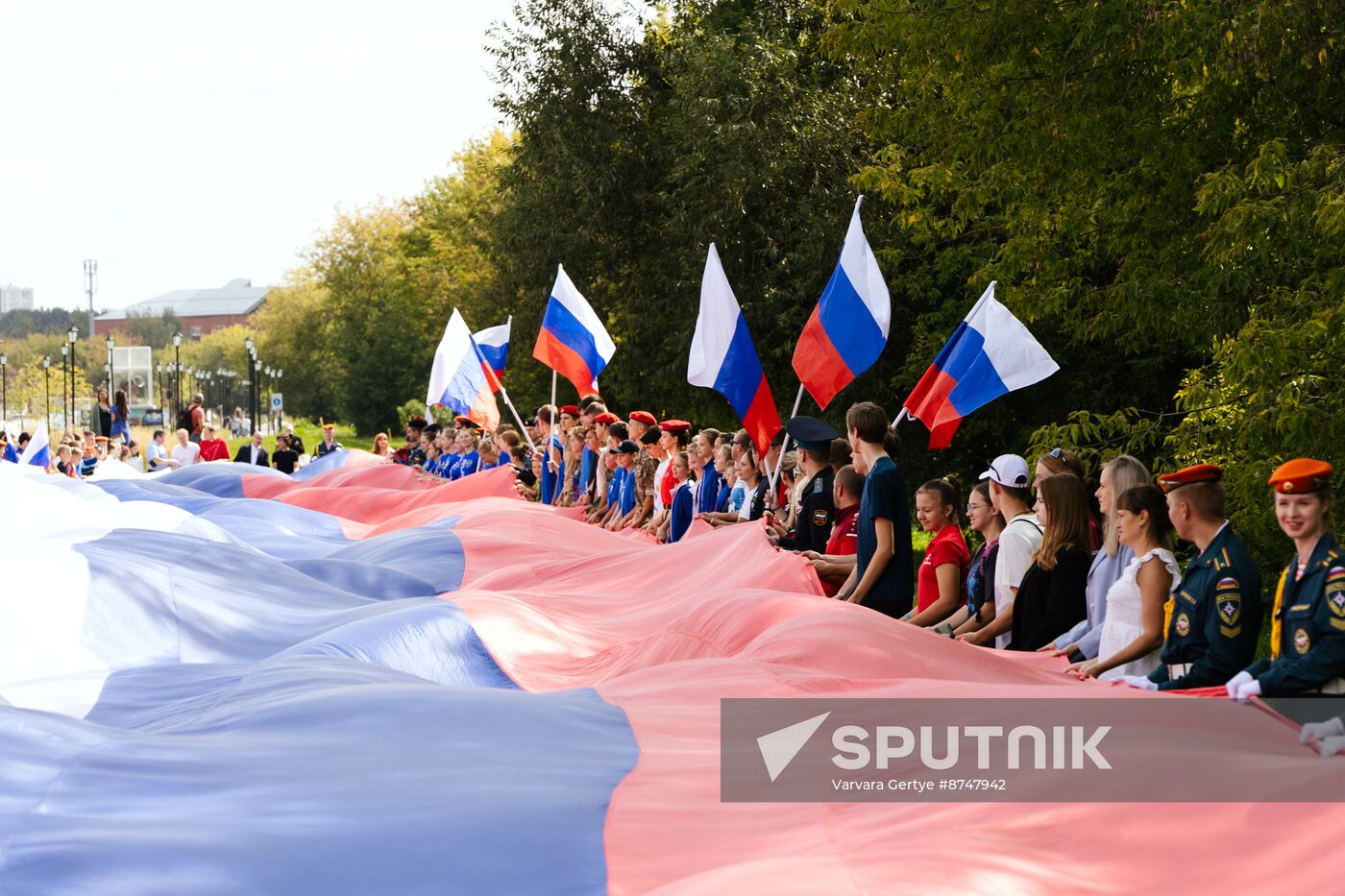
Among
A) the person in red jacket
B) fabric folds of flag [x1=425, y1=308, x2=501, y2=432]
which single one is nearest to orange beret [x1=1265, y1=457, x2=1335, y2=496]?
fabric folds of flag [x1=425, y1=308, x2=501, y2=432]

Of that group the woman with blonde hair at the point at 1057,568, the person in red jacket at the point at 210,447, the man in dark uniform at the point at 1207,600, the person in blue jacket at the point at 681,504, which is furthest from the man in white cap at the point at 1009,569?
the person in red jacket at the point at 210,447

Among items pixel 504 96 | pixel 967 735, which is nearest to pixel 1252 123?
pixel 967 735

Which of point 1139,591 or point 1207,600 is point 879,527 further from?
point 1207,600

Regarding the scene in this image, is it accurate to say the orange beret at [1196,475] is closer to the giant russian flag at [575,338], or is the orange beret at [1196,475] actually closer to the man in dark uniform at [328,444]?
the giant russian flag at [575,338]

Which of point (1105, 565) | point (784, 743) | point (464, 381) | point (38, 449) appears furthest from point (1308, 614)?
point (38, 449)

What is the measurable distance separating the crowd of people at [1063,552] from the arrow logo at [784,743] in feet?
4.57

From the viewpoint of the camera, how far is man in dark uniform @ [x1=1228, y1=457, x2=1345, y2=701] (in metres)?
4.53

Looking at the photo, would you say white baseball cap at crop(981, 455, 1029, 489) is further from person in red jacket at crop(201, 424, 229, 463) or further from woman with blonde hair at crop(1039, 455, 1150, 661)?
person in red jacket at crop(201, 424, 229, 463)

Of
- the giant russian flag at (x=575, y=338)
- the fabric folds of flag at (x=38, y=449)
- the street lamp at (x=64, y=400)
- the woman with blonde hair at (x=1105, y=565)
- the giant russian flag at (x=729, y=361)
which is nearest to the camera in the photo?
the woman with blonde hair at (x=1105, y=565)

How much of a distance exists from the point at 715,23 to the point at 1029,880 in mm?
22350

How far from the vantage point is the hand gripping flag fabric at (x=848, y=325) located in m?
10.8

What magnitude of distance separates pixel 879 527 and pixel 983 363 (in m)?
2.49

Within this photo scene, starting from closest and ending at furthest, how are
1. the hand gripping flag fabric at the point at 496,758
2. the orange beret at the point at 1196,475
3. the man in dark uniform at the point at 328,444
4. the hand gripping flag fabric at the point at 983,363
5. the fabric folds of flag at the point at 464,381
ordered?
1. the hand gripping flag fabric at the point at 496,758
2. the orange beret at the point at 1196,475
3. the hand gripping flag fabric at the point at 983,363
4. the fabric folds of flag at the point at 464,381
5. the man in dark uniform at the point at 328,444

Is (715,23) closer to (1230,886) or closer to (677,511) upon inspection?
(677,511)
